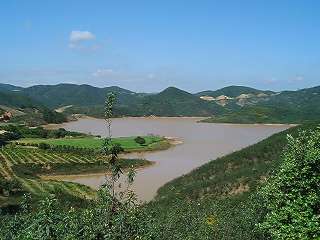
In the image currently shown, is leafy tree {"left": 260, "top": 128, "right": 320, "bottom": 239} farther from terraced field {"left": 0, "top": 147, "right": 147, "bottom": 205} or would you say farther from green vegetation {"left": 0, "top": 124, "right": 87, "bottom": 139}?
green vegetation {"left": 0, "top": 124, "right": 87, "bottom": 139}

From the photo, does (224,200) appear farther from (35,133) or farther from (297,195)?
(35,133)

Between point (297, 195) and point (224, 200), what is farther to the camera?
point (224, 200)

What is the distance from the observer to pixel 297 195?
16.2 metres

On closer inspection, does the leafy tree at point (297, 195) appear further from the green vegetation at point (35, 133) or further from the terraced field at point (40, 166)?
the green vegetation at point (35, 133)

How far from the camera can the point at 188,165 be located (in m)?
82.9

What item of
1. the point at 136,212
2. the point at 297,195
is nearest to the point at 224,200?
the point at 297,195

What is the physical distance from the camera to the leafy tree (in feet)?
49.3

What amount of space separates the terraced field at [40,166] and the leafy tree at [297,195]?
42387 mm

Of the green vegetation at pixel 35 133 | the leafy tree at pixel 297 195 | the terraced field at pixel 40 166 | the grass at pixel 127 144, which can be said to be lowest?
the terraced field at pixel 40 166

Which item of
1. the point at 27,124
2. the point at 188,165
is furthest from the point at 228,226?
the point at 27,124

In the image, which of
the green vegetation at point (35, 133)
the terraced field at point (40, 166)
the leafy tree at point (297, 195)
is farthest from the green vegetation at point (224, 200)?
the green vegetation at point (35, 133)

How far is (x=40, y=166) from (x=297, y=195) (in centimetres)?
6883

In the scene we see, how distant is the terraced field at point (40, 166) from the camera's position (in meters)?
60.8

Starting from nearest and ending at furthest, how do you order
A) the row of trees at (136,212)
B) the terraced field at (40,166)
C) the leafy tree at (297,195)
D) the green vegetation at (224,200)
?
the row of trees at (136,212), the leafy tree at (297,195), the green vegetation at (224,200), the terraced field at (40,166)
